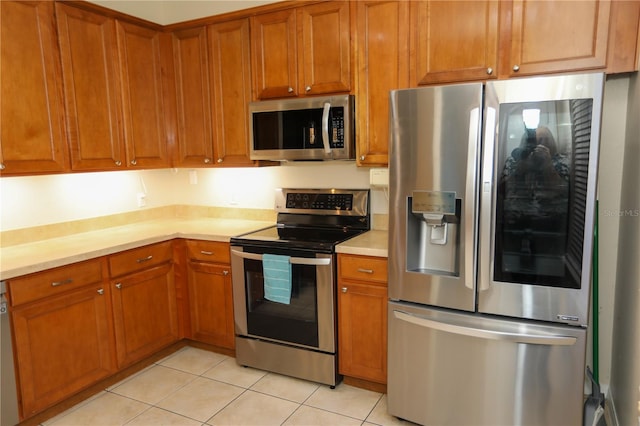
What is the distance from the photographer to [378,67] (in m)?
2.54

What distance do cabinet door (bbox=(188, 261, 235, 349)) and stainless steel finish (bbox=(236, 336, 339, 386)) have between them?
0.51 feet

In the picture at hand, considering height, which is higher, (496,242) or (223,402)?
(496,242)

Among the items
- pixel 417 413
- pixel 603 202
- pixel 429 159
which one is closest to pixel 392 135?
pixel 429 159

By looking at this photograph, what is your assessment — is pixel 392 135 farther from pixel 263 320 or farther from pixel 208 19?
pixel 208 19

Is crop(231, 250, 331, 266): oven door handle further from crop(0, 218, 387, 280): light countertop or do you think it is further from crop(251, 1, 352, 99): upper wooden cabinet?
crop(251, 1, 352, 99): upper wooden cabinet

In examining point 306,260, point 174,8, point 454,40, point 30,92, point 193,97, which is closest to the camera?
point 454,40

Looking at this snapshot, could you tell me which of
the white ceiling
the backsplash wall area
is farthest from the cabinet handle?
the white ceiling

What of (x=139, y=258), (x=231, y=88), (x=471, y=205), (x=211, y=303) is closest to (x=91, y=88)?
(x=231, y=88)

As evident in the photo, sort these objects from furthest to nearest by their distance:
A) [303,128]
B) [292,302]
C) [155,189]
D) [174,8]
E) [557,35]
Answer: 1. [155,189]
2. [174,8]
3. [303,128]
4. [292,302]
5. [557,35]

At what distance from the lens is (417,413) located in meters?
2.23

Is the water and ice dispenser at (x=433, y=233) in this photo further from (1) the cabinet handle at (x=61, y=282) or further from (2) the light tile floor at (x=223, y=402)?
(1) the cabinet handle at (x=61, y=282)

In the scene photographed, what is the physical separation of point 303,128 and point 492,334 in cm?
163

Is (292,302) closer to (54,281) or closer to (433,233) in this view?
(433,233)

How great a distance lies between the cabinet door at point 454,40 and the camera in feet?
7.35
